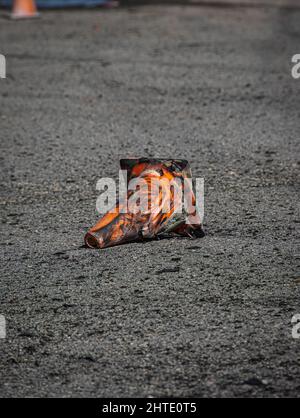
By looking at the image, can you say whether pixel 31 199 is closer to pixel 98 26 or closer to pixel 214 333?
pixel 214 333

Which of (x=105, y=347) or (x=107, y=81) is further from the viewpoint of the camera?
(x=107, y=81)

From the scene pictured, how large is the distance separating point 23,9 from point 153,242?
25.5ft

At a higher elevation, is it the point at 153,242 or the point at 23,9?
the point at 23,9

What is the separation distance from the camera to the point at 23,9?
445 inches

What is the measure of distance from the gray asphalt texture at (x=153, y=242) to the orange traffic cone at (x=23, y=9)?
6.17 feet

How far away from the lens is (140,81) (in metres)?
7.97

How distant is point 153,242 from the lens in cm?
436

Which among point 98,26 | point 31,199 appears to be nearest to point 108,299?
point 31,199

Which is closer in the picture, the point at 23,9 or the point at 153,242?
the point at 153,242

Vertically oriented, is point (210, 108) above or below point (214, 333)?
above

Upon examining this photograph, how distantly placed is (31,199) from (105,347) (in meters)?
1.97

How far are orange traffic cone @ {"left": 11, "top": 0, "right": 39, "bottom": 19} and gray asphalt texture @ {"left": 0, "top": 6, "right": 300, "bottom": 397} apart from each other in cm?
188
